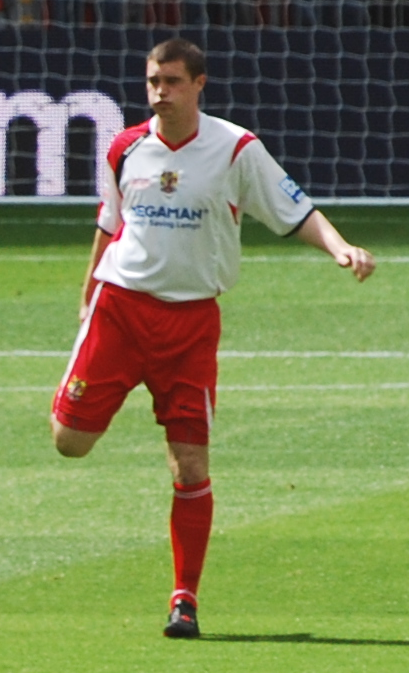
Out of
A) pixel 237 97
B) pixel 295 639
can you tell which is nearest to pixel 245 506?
pixel 295 639

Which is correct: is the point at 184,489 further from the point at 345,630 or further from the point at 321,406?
the point at 321,406

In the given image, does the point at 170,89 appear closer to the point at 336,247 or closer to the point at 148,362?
the point at 336,247

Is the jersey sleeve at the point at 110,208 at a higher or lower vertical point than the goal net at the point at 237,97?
higher

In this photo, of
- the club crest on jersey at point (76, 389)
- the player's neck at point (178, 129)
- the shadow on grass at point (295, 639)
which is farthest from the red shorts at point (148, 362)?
the shadow on grass at point (295, 639)

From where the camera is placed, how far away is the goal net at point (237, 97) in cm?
1667

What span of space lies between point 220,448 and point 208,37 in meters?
8.86

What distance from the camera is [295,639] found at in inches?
217

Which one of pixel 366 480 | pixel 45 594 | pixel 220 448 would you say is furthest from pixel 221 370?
pixel 45 594

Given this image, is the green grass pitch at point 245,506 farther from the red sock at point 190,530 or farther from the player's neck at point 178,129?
the player's neck at point 178,129

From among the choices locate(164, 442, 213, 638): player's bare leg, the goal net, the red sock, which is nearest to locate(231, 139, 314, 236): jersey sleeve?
locate(164, 442, 213, 638): player's bare leg

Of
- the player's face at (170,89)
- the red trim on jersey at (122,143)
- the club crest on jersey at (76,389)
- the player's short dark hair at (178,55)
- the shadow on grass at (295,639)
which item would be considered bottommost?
the shadow on grass at (295,639)

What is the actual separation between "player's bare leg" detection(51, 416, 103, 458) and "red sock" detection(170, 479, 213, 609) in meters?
0.34

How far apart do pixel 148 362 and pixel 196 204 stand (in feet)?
1.83

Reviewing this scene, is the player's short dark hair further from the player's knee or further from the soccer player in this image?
the player's knee
